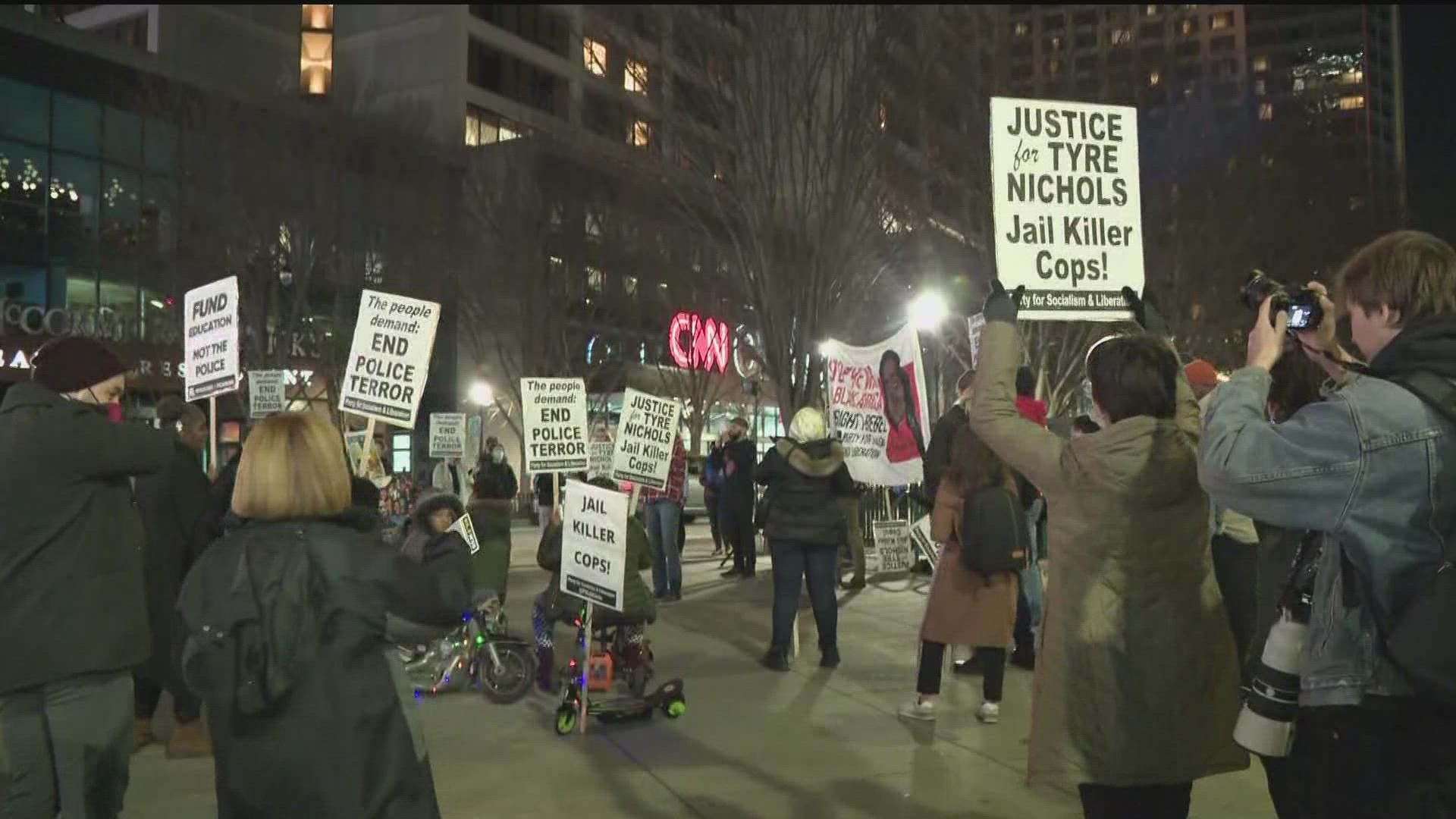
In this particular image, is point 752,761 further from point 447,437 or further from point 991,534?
point 447,437

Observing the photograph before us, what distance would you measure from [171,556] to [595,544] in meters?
2.40

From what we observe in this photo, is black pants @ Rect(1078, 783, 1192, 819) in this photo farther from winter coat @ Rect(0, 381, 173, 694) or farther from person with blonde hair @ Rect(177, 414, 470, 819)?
winter coat @ Rect(0, 381, 173, 694)

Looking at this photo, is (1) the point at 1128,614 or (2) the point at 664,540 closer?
(1) the point at 1128,614

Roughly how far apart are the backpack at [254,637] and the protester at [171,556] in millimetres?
4009

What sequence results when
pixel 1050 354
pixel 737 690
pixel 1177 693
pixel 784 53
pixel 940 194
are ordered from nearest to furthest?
pixel 1177 693 → pixel 737 690 → pixel 784 53 → pixel 940 194 → pixel 1050 354

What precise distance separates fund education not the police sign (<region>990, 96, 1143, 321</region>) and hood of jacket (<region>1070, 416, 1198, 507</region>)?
2023 mm

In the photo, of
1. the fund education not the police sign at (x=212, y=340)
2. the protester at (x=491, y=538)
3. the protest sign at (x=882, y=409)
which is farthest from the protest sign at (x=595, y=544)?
the protest sign at (x=882, y=409)

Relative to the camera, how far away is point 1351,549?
2191 mm

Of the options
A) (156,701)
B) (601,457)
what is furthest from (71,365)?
(601,457)

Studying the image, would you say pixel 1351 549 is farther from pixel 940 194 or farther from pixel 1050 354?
pixel 1050 354

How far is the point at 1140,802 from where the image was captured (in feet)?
10.4

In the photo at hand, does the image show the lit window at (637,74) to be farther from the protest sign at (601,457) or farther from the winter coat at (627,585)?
the winter coat at (627,585)

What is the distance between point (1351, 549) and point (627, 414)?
744 cm

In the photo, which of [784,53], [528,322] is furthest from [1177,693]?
[528,322]
